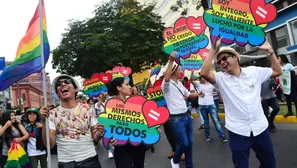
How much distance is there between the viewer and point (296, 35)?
65.4 ft

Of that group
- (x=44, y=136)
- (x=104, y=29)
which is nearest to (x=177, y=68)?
(x=44, y=136)

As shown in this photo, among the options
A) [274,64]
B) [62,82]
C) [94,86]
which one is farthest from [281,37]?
[62,82]

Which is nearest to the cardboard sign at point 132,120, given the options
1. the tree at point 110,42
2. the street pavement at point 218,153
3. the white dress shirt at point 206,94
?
the street pavement at point 218,153

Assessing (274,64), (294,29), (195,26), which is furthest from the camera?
(294,29)

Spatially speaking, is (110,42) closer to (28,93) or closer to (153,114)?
(153,114)

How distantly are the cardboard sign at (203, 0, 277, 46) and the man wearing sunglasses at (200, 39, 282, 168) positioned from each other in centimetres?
87

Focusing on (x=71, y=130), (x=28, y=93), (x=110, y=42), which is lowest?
(x=71, y=130)

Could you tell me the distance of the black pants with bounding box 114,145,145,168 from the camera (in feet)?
12.8

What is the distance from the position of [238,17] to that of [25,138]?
145 inches

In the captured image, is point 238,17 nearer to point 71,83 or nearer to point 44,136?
point 71,83

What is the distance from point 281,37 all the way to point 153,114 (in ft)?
65.7

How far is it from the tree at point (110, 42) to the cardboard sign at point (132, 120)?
22.2m

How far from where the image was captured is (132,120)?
4.09 metres

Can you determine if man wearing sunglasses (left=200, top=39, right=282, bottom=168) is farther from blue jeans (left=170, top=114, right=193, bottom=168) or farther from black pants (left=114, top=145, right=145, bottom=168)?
blue jeans (left=170, top=114, right=193, bottom=168)
